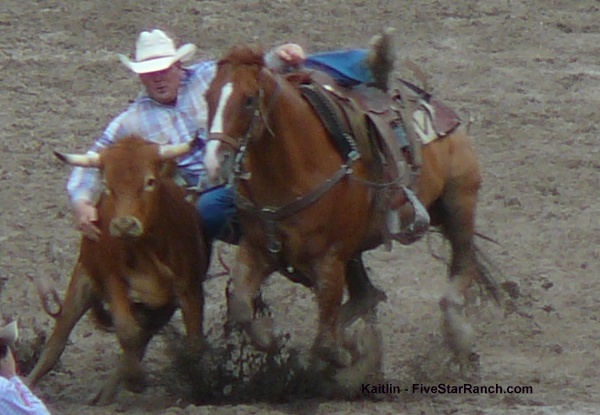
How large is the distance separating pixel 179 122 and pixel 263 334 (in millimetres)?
1020

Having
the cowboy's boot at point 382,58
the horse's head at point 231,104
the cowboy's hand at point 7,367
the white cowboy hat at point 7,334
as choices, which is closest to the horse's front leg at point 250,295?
the horse's head at point 231,104

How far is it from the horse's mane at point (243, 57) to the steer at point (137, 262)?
47 cm

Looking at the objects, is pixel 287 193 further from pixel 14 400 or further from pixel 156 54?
pixel 14 400

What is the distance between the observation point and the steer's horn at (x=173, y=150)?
21.8 ft

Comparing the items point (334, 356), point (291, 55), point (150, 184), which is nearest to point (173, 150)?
point (150, 184)

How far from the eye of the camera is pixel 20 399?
4328mm

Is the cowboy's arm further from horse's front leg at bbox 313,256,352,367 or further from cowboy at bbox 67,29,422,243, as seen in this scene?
horse's front leg at bbox 313,256,352,367

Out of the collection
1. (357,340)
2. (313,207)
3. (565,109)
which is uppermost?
(313,207)

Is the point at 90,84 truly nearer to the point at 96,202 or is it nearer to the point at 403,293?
the point at 403,293

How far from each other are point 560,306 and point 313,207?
2.54m

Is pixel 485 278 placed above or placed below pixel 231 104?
below

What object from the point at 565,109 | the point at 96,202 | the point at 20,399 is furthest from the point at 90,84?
the point at 20,399

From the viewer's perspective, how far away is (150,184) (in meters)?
6.54

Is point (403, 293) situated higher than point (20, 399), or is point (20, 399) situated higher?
point (20, 399)
